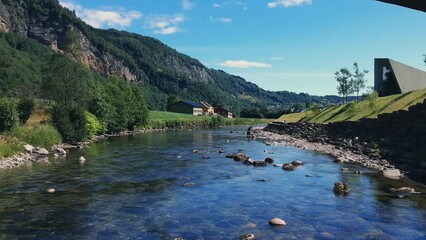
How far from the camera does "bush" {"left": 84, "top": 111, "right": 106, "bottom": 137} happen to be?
73438 mm

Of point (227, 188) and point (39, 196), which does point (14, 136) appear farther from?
point (227, 188)

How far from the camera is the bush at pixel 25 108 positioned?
185 feet

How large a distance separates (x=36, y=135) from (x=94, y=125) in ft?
87.4

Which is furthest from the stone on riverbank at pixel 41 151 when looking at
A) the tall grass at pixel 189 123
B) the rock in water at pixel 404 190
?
the tall grass at pixel 189 123

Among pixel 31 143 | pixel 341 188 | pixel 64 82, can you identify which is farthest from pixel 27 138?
pixel 341 188

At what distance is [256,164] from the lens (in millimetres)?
38844

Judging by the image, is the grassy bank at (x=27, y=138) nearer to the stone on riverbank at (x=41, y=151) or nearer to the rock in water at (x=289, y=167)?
the stone on riverbank at (x=41, y=151)

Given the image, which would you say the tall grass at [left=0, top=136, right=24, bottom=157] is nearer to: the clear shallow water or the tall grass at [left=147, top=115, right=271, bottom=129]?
the clear shallow water

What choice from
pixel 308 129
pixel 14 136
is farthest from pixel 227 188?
pixel 308 129

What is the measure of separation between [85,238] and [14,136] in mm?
35420

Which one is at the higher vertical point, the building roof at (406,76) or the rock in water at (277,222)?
the building roof at (406,76)

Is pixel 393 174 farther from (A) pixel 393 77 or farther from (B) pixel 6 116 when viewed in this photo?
(A) pixel 393 77

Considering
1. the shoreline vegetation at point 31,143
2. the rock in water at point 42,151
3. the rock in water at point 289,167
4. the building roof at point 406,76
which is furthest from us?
the building roof at point 406,76

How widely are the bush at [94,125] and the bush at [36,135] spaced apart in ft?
56.8
